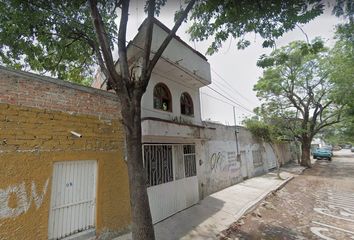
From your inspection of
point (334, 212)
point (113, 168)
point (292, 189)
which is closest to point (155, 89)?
point (113, 168)

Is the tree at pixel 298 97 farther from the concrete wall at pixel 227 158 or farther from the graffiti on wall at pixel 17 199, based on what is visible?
the graffiti on wall at pixel 17 199

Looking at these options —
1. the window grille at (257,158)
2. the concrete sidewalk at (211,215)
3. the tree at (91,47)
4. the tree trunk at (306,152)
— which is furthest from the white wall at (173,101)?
the tree trunk at (306,152)

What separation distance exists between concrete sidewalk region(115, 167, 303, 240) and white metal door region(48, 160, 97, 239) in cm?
116

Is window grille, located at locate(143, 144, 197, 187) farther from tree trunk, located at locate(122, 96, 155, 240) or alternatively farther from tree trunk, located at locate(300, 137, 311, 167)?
tree trunk, located at locate(300, 137, 311, 167)

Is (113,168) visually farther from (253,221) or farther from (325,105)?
(325,105)

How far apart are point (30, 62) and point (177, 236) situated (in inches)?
326

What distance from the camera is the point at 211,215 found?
6.51 m

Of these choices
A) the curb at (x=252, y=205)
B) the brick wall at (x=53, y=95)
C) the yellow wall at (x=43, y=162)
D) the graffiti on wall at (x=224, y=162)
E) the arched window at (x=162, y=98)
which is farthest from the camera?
the graffiti on wall at (x=224, y=162)

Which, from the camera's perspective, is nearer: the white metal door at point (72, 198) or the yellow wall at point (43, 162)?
the yellow wall at point (43, 162)

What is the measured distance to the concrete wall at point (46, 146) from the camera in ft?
11.5

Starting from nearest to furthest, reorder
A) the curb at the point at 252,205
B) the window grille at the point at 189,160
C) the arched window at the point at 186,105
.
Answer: the curb at the point at 252,205 < the window grille at the point at 189,160 < the arched window at the point at 186,105

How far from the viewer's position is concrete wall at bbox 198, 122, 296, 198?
29.4 ft

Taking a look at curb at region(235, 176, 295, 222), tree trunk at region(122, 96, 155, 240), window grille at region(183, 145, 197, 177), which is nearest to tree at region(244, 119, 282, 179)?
curb at region(235, 176, 295, 222)

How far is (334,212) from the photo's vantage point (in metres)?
6.73
